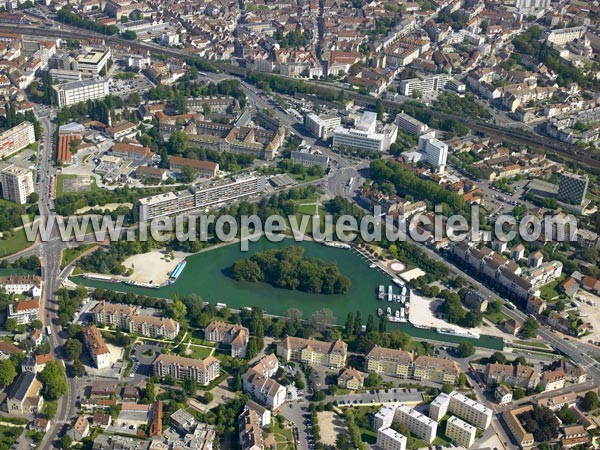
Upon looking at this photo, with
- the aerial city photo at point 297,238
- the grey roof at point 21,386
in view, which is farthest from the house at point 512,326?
the grey roof at point 21,386

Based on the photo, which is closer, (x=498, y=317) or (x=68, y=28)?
(x=498, y=317)

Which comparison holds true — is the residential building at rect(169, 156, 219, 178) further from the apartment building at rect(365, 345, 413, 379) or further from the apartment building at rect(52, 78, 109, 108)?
the apartment building at rect(365, 345, 413, 379)

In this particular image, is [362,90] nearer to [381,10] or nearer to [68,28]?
[381,10]

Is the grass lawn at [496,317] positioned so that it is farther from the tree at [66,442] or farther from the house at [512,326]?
the tree at [66,442]

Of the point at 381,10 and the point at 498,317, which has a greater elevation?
the point at 381,10

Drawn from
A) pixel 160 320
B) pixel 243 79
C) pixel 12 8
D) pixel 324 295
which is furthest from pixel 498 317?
pixel 12 8

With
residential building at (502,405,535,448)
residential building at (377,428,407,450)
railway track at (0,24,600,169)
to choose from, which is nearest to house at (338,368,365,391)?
residential building at (377,428,407,450)

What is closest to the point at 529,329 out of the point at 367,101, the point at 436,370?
the point at 436,370
